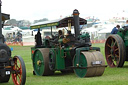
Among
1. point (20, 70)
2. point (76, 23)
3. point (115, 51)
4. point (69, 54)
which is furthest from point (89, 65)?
point (115, 51)

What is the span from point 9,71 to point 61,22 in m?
3.11

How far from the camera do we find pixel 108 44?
39.1ft

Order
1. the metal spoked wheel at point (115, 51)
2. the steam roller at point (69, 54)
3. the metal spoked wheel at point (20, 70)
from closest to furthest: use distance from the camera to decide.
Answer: the metal spoked wheel at point (20, 70) < the steam roller at point (69, 54) < the metal spoked wheel at point (115, 51)

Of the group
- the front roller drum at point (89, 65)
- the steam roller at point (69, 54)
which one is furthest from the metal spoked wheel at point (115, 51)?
the front roller drum at point (89, 65)

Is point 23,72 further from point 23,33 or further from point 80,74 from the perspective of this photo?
point 23,33

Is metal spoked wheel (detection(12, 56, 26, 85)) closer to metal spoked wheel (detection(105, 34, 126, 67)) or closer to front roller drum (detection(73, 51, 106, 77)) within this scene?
front roller drum (detection(73, 51, 106, 77))

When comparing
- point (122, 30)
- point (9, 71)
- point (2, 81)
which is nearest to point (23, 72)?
point (9, 71)

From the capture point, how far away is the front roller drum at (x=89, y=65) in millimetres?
8516

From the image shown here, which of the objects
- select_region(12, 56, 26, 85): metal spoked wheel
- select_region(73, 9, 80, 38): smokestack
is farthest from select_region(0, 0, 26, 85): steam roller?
select_region(73, 9, 80, 38): smokestack

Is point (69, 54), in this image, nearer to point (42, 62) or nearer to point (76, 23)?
point (76, 23)

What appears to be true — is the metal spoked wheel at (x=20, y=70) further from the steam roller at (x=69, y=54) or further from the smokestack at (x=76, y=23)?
the smokestack at (x=76, y=23)

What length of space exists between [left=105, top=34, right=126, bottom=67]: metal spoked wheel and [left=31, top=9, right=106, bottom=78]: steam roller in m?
1.46

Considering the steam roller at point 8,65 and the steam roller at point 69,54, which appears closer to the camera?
the steam roller at point 8,65

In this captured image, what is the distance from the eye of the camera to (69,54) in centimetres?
947
